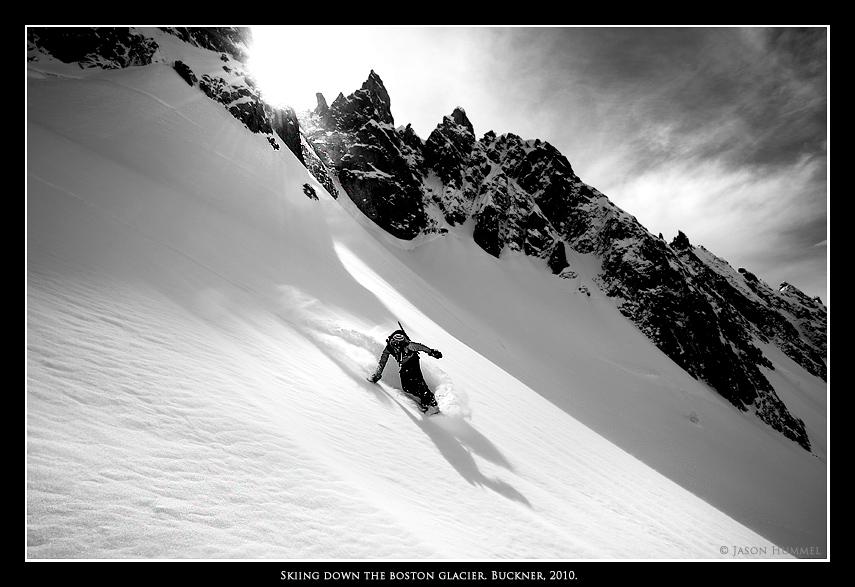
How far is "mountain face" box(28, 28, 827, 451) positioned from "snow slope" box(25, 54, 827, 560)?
18178 mm

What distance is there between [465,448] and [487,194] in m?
58.6

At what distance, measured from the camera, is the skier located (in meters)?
6.82

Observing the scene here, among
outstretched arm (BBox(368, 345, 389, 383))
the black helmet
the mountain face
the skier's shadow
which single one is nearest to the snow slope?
the skier's shadow

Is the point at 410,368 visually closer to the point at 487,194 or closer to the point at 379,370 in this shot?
the point at 379,370

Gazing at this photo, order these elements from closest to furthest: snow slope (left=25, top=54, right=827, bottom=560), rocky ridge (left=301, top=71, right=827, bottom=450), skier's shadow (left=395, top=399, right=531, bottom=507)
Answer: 1. snow slope (left=25, top=54, right=827, bottom=560)
2. skier's shadow (left=395, top=399, right=531, bottom=507)
3. rocky ridge (left=301, top=71, right=827, bottom=450)

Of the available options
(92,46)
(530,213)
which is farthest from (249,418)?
(530,213)

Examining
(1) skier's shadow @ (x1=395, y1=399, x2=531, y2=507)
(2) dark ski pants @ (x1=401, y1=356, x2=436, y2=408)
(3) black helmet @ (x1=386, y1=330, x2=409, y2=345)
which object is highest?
(3) black helmet @ (x1=386, y1=330, x2=409, y2=345)

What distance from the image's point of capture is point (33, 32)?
27406mm

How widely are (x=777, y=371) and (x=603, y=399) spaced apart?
261 ft

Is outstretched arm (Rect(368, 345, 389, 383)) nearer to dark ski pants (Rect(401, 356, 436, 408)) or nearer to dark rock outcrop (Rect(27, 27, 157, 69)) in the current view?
Result: dark ski pants (Rect(401, 356, 436, 408))

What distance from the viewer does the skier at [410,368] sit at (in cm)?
682

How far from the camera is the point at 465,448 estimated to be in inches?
234
